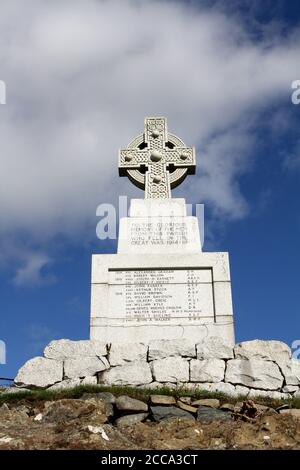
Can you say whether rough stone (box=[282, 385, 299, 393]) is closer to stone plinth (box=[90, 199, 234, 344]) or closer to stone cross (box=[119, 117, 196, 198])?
stone plinth (box=[90, 199, 234, 344])

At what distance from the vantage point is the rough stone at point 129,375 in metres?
8.89

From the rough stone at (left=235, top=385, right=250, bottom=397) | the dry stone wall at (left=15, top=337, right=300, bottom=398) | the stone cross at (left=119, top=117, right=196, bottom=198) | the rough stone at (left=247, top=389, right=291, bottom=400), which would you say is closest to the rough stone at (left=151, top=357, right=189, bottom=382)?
the dry stone wall at (left=15, top=337, right=300, bottom=398)

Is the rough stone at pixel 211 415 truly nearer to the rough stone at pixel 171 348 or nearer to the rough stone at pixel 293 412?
the rough stone at pixel 293 412

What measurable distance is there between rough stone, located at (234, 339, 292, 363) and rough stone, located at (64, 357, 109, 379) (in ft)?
7.49

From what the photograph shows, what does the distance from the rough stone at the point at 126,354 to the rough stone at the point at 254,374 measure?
56.9 inches

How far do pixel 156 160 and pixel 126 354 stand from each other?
5404 mm

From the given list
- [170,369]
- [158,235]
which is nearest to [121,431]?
[170,369]

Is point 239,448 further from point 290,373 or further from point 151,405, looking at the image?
point 290,373

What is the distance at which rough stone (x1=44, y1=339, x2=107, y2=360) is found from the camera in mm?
9219

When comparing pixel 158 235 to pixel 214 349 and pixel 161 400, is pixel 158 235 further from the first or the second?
pixel 161 400

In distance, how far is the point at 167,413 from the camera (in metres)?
7.38
